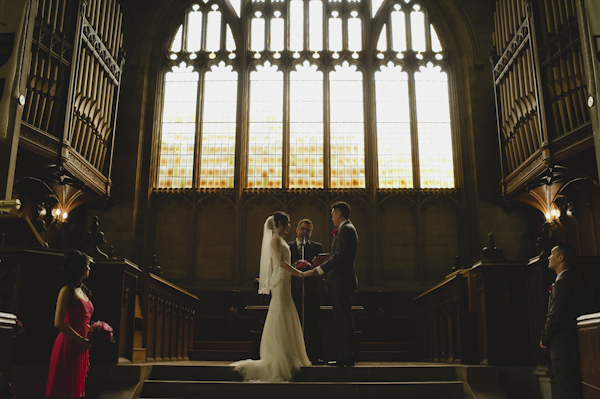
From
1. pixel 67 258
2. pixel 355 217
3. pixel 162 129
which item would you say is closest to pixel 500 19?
pixel 355 217

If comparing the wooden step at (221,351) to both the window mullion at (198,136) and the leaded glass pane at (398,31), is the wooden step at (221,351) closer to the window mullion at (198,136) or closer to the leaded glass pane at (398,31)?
the window mullion at (198,136)

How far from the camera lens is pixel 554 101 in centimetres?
941

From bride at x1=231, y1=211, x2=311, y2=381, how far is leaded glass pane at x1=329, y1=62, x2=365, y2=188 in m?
5.65

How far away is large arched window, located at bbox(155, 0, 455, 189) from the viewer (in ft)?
39.4

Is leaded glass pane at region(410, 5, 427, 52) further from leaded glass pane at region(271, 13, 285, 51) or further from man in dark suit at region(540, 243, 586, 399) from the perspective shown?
man in dark suit at region(540, 243, 586, 399)

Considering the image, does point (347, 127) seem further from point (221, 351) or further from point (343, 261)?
point (343, 261)

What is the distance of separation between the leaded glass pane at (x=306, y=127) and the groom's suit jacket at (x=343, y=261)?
5.75 meters

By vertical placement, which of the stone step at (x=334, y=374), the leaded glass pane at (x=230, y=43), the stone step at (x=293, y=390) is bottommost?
the stone step at (x=293, y=390)

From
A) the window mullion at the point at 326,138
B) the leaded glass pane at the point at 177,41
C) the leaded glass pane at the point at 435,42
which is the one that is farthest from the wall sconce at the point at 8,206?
the leaded glass pane at the point at 435,42

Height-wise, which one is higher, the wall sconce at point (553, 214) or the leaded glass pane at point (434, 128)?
the leaded glass pane at point (434, 128)

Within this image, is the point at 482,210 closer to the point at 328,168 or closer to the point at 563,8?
the point at 328,168

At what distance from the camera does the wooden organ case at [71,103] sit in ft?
29.7

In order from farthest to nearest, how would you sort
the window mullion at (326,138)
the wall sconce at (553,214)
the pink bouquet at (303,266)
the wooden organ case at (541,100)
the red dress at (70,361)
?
1. the window mullion at (326,138)
2. the wall sconce at (553,214)
3. the wooden organ case at (541,100)
4. the pink bouquet at (303,266)
5. the red dress at (70,361)

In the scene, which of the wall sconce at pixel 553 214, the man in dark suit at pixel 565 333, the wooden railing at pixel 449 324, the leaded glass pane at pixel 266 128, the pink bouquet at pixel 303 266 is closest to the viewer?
the man in dark suit at pixel 565 333
